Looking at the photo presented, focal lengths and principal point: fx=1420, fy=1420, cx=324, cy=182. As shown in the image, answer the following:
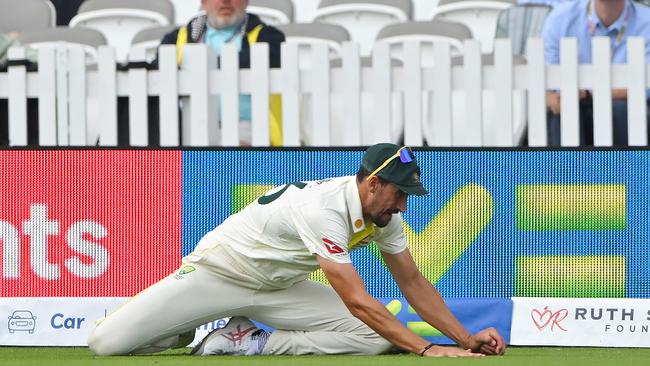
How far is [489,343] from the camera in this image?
22.4ft

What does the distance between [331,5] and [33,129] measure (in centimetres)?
418

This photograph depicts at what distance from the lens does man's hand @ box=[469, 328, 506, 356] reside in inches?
268

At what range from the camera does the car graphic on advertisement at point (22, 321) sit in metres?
8.35

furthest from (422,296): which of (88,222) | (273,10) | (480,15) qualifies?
(273,10)

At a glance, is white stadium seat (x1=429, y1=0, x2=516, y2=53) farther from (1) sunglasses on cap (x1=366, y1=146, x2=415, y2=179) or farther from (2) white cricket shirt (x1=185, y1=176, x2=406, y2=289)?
(1) sunglasses on cap (x1=366, y1=146, x2=415, y2=179)

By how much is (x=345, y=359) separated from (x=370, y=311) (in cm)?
32

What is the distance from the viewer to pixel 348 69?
30.2ft

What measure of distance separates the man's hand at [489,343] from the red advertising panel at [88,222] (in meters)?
2.27

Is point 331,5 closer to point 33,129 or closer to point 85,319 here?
point 33,129

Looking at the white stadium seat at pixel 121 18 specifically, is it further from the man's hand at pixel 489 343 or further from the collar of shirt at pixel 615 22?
the man's hand at pixel 489 343

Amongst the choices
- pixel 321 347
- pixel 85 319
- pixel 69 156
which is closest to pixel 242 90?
pixel 69 156

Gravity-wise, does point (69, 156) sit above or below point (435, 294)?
above

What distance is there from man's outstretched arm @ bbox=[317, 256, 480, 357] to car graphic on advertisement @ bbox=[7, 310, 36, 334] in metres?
2.40

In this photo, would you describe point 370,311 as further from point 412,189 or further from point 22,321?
point 22,321
